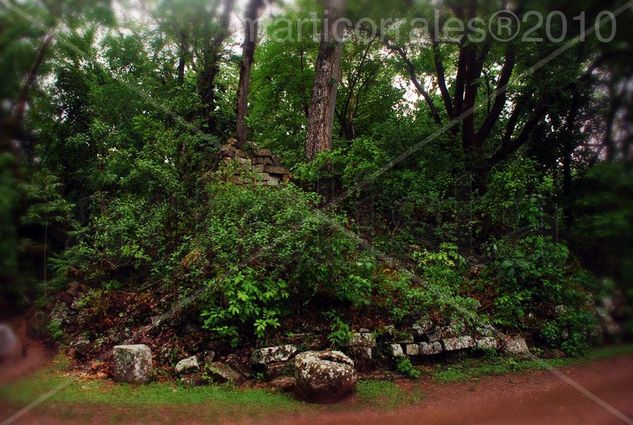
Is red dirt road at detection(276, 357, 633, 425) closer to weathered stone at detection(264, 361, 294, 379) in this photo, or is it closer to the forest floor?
the forest floor

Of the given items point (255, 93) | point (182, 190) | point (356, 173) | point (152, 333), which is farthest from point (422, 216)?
point (255, 93)

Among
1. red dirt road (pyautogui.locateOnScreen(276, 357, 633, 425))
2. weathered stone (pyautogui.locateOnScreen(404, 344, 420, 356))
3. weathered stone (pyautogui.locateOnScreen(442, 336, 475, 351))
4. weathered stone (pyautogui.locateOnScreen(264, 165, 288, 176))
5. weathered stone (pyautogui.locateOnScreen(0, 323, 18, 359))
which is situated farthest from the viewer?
weathered stone (pyautogui.locateOnScreen(264, 165, 288, 176))

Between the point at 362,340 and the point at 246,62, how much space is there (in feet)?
30.3

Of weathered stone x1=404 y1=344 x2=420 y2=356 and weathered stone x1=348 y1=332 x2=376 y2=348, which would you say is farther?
weathered stone x1=404 y1=344 x2=420 y2=356

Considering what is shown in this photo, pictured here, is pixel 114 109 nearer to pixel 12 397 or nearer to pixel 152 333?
pixel 152 333

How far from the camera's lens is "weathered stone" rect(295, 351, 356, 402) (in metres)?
4.57

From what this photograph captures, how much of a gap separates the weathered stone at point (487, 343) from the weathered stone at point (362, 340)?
1.77 meters

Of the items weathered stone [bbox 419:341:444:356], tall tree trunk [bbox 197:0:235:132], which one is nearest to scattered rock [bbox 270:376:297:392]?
weathered stone [bbox 419:341:444:356]

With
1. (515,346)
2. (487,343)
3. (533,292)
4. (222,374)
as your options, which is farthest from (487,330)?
(222,374)

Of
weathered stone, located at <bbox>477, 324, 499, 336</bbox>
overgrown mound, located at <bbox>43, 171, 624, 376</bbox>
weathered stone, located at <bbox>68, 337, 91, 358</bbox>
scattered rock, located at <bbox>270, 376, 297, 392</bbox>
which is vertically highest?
overgrown mound, located at <bbox>43, 171, 624, 376</bbox>

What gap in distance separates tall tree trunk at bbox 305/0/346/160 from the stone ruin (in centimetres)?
113

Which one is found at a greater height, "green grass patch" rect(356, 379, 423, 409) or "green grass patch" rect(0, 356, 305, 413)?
"green grass patch" rect(0, 356, 305, 413)

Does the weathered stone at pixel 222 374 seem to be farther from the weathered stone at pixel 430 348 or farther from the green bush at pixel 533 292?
the green bush at pixel 533 292

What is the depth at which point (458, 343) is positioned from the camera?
6.19 meters
